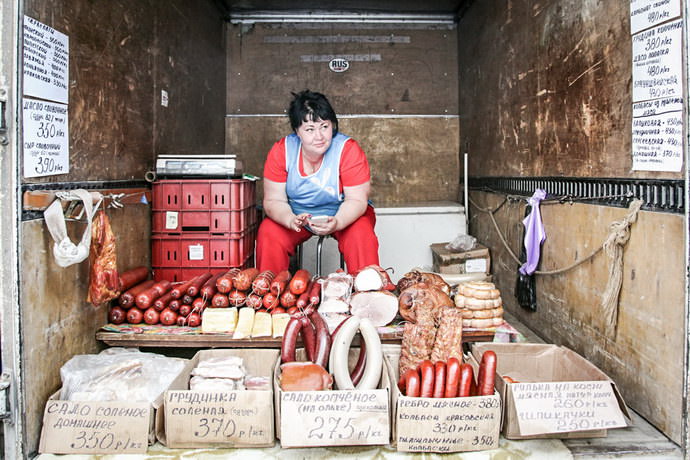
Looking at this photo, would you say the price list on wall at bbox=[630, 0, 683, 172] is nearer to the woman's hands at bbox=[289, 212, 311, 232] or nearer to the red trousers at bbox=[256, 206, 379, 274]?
the red trousers at bbox=[256, 206, 379, 274]

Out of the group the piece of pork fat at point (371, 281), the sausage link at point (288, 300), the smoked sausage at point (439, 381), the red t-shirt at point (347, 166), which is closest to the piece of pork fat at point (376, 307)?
the piece of pork fat at point (371, 281)

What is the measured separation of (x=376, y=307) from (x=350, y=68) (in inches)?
155

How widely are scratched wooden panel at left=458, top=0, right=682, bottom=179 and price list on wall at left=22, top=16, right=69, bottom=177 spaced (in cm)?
263

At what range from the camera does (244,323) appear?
2816 mm

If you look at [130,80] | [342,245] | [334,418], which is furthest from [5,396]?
[342,245]

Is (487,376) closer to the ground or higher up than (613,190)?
closer to the ground

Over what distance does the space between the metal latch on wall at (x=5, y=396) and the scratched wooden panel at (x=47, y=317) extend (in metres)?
0.07

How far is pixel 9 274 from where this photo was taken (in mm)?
2062

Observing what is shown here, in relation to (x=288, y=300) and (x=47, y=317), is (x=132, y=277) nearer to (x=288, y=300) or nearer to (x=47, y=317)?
(x=47, y=317)

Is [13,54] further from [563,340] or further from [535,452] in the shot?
[563,340]

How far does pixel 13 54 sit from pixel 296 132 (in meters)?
1.94

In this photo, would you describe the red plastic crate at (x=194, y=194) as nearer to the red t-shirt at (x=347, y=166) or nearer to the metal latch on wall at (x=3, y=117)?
the red t-shirt at (x=347, y=166)

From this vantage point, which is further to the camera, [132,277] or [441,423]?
[132,277]

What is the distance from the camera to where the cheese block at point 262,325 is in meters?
2.75
